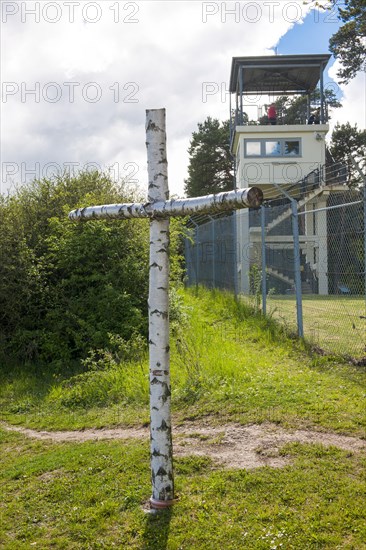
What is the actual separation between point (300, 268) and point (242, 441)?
707 centimetres

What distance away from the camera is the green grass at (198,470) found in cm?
412

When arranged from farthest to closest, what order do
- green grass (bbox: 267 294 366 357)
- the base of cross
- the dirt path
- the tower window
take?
the tower window
green grass (bbox: 267 294 366 357)
the dirt path
the base of cross

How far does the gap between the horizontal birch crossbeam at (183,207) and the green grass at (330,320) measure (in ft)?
14.2

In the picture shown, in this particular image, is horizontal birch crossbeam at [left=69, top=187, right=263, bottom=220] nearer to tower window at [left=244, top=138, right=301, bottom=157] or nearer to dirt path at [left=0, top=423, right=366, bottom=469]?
dirt path at [left=0, top=423, right=366, bottom=469]

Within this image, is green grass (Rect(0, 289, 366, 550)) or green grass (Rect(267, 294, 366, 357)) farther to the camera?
green grass (Rect(267, 294, 366, 357))

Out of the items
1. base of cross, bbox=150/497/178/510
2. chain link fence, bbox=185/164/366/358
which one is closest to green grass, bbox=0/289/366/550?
base of cross, bbox=150/497/178/510

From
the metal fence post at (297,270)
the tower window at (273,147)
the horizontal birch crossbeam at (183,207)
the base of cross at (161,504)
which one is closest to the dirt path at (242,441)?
the base of cross at (161,504)

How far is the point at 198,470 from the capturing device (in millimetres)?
5023

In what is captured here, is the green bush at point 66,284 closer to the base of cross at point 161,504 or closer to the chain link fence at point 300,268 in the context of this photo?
the chain link fence at point 300,268

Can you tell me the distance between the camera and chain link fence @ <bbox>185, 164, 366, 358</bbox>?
9.48 m

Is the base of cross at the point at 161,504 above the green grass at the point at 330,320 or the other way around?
the other way around

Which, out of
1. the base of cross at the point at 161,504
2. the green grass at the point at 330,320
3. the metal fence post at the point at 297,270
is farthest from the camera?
the metal fence post at the point at 297,270

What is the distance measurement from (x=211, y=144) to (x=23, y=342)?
103ft

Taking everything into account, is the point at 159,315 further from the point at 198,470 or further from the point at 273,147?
the point at 273,147
